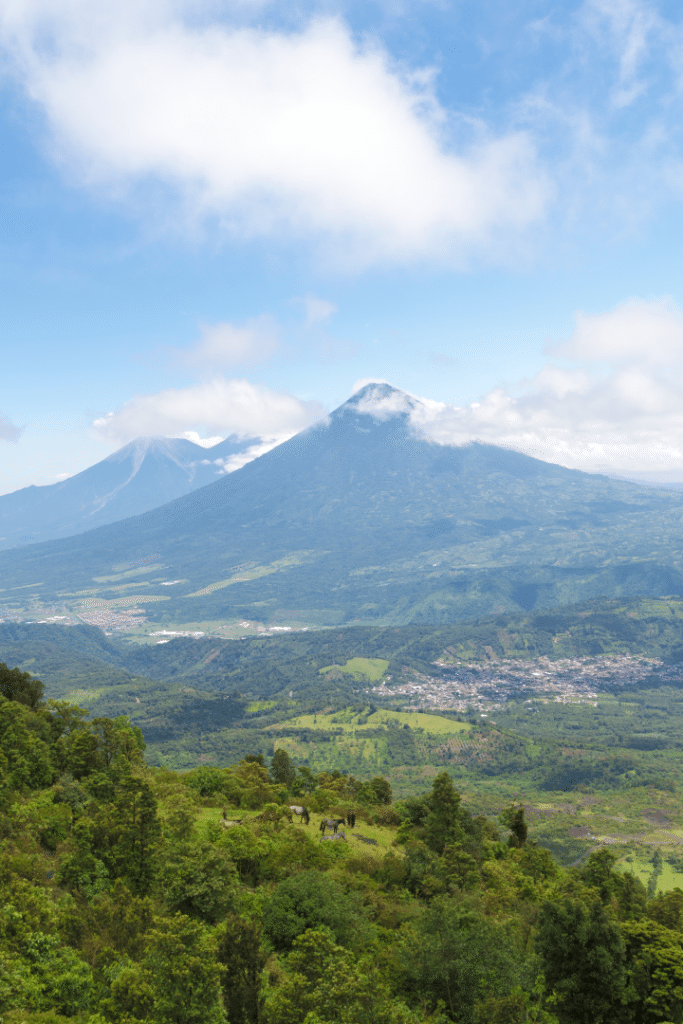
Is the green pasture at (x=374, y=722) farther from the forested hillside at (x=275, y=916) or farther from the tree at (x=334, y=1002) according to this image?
the tree at (x=334, y=1002)

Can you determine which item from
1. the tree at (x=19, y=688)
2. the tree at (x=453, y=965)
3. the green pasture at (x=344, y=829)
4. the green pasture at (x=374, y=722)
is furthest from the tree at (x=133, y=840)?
the green pasture at (x=374, y=722)

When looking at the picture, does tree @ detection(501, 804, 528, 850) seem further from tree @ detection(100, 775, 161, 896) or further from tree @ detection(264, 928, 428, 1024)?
tree @ detection(264, 928, 428, 1024)

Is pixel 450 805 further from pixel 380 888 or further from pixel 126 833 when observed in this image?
pixel 126 833

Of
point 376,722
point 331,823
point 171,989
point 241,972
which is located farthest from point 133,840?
point 376,722

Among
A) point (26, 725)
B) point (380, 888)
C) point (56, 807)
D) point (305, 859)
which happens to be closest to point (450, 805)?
point (380, 888)

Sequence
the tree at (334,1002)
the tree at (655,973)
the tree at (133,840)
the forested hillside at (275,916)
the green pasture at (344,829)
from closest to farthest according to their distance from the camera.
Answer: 1. the tree at (334,1002)
2. the forested hillside at (275,916)
3. the tree at (655,973)
4. the tree at (133,840)
5. the green pasture at (344,829)

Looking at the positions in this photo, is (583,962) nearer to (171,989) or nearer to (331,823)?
(171,989)

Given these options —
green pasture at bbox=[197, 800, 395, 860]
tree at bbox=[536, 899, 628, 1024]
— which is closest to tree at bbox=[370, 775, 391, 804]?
green pasture at bbox=[197, 800, 395, 860]

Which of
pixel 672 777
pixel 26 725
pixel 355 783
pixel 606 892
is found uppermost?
pixel 26 725
